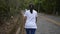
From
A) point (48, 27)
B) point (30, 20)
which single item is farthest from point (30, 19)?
point (48, 27)

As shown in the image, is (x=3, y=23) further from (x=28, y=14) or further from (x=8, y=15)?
(x=28, y=14)

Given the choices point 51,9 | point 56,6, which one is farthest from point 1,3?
point 51,9

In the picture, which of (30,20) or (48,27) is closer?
→ (30,20)

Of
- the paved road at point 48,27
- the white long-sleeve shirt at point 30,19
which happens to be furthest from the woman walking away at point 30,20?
the paved road at point 48,27

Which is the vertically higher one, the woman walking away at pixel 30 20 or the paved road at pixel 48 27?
the woman walking away at pixel 30 20

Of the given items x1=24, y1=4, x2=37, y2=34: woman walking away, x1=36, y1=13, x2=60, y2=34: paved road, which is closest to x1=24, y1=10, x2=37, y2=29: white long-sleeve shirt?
x1=24, y1=4, x2=37, y2=34: woman walking away

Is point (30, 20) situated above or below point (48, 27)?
above

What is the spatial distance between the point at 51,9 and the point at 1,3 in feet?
109

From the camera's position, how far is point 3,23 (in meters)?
15.4

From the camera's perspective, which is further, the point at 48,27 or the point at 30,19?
the point at 48,27

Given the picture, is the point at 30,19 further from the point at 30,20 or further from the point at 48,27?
the point at 48,27

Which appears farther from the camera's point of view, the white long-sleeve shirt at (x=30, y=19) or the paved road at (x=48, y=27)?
the paved road at (x=48, y=27)

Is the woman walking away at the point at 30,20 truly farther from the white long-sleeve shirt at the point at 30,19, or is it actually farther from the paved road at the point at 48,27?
the paved road at the point at 48,27

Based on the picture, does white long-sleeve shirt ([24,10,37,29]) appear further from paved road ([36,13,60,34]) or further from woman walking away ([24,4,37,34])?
paved road ([36,13,60,34])
